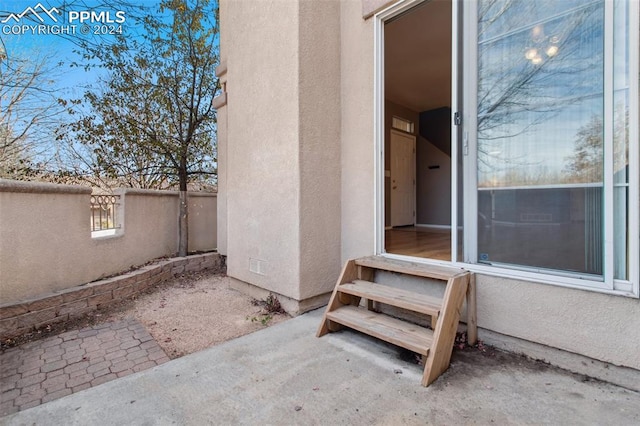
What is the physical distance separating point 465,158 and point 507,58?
0.85 meters

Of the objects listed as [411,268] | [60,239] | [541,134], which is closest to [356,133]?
[411,268]

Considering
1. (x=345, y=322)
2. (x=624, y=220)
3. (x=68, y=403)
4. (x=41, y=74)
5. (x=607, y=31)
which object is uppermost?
(x=41, y=74)

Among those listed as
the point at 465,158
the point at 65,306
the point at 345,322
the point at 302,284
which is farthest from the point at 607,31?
the point at 65,306

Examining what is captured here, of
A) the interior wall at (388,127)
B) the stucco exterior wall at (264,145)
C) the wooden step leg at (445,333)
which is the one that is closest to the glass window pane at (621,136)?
the wooden step leg at (445,333)

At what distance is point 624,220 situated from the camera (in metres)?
1.99

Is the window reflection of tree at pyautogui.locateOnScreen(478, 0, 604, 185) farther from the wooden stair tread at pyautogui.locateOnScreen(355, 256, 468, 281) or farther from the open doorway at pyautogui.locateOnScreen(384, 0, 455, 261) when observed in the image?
the open doorway at pyautogui.locateOnScreen(384, 0, 455, 261)

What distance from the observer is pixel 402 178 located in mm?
7863

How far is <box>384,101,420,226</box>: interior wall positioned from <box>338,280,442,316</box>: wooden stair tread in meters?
4.07

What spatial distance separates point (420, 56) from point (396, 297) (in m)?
4.56

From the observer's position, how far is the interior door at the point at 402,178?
7.55 meters

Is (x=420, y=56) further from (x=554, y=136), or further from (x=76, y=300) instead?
(x=76, y=300)

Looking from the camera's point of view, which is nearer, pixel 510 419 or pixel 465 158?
pixel 510 419

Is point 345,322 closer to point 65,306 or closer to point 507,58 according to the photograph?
point 507,58

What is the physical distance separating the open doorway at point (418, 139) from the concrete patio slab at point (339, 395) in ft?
11.7
